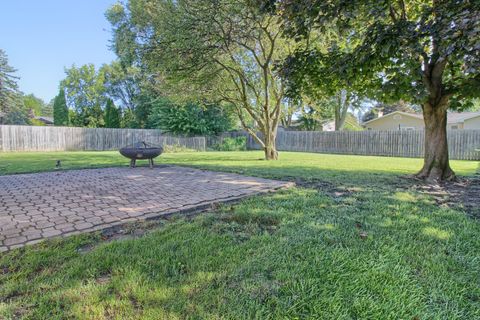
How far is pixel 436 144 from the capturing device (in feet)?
18.8

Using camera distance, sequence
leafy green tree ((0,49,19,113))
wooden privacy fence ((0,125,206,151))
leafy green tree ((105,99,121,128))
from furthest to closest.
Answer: leafy green tree ((0,49,19,113)) < leafy green tree ((105,99,121,128)) < wooden privacy fence ((0,125,206,151))

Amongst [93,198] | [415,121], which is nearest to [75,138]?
[93,198]

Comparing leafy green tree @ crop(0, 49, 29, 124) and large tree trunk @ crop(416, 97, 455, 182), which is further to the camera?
leafy green tree @ crop(0, 49, 29, 124)

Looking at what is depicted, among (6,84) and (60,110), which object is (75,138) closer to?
(60,110)

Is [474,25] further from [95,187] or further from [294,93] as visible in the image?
[95,187]

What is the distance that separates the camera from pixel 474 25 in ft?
8.57

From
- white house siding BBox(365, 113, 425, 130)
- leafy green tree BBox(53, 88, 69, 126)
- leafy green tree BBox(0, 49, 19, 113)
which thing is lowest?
white house siding BBox(365, 113, 425, 130)

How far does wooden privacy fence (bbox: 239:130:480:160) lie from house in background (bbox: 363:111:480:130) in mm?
3872

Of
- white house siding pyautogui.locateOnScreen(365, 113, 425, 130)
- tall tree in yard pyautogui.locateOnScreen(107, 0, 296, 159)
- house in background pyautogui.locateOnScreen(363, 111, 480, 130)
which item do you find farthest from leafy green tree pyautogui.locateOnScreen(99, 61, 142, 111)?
house in background pyautogui.locateOnScreen(363, 111, 480, 130)

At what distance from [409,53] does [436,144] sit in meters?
3.04

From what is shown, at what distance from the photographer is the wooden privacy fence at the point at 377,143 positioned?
1277 cm

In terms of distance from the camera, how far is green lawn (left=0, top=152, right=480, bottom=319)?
1.48 meters

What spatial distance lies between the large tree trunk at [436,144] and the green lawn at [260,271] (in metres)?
3.19

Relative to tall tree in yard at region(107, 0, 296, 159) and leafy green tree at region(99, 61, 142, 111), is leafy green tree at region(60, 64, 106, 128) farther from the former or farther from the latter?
tall tree in yard at region(107, 0, 296, 159)
